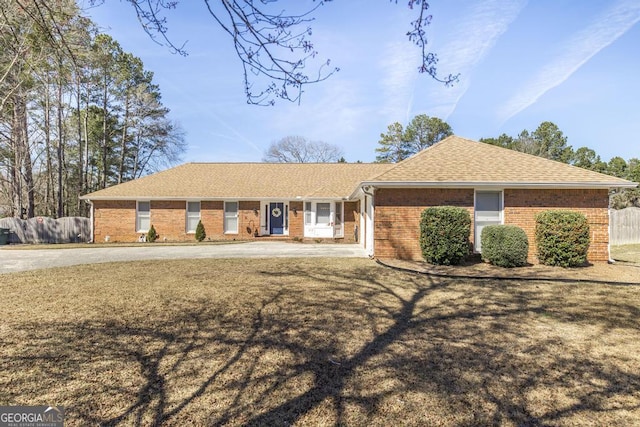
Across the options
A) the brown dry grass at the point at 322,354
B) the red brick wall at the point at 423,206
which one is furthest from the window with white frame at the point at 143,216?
the red brick wall at the point at 423,206

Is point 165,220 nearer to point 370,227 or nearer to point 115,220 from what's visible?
point 115,220

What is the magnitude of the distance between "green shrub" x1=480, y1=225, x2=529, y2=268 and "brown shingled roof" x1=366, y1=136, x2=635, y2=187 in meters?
1.77

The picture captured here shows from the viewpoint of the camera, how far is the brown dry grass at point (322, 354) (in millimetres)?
2912

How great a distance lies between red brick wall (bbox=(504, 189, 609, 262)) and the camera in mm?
10789

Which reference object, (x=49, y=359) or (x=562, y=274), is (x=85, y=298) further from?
(x=562, y=274)

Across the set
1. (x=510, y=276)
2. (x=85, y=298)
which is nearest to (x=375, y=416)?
(x=85, y=298)

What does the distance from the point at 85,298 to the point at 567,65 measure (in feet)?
34.1

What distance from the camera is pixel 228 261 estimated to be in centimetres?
1075

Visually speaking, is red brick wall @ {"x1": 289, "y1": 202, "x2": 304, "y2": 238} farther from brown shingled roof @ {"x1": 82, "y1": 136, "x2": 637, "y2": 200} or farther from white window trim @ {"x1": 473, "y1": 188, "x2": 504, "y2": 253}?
white window trim @ {"x1": 473, "y1": 188, "x2": 504, "y2": 253}

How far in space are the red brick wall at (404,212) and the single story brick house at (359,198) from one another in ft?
0.11

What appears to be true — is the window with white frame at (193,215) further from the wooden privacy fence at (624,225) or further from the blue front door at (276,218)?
the wooden privacy fence at (624,225)

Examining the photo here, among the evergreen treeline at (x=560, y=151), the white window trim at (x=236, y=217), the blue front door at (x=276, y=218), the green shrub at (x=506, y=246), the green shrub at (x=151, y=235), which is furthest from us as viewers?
the evergreen treeline at (x=560, y=151)

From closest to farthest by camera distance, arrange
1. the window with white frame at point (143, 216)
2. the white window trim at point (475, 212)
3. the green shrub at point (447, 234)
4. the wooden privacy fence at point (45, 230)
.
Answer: the green shrub at point (447, 234) → the white window trim at point (475, 212) → the window with white frame at point (143, 216) → the wooden privacy fence at point (45, 230)

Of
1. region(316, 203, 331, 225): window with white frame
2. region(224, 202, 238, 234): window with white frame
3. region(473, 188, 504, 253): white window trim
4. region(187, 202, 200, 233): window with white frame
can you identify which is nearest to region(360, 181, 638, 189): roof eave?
region(473, 188, 504, 253): white window trim
